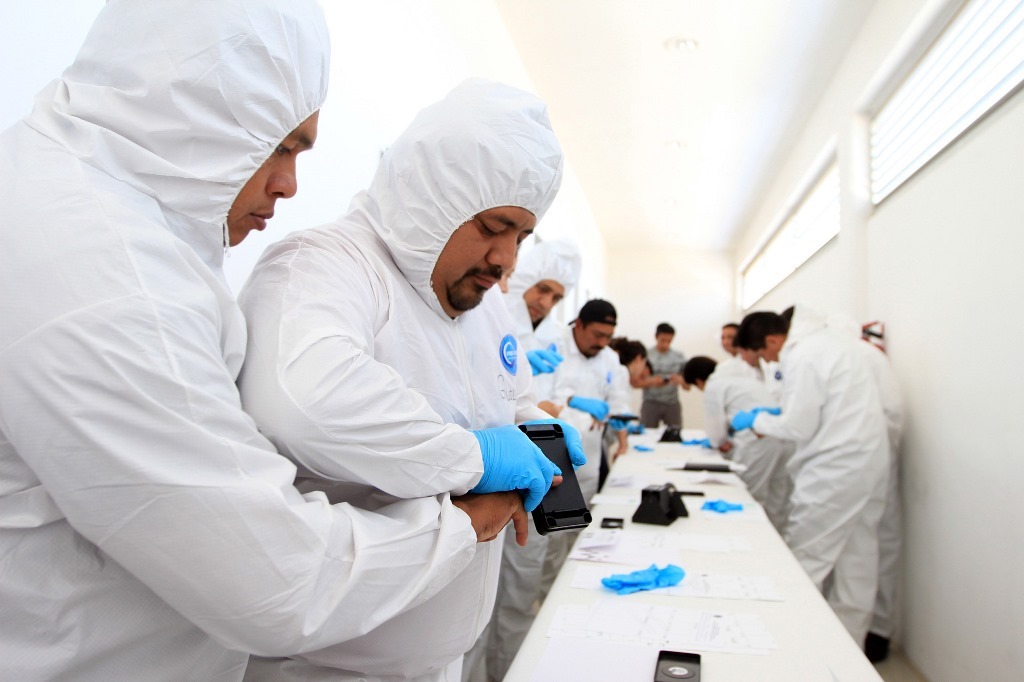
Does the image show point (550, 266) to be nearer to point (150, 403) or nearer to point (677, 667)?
point (677, 667)

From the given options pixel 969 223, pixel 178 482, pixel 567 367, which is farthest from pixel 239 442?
pixel 567 367

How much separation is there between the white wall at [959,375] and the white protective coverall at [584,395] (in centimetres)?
147

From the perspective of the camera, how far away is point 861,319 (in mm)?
3633

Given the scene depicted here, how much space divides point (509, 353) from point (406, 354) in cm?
29

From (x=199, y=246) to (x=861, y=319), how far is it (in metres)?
3.73

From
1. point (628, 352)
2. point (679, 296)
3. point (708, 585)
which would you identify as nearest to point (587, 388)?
point (628, 352)

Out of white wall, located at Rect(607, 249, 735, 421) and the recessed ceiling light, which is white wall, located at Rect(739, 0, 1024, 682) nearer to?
the recessed ceiling light

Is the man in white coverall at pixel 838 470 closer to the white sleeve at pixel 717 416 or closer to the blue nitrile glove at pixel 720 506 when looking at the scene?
the blue nitrile glove at pixel 720 506

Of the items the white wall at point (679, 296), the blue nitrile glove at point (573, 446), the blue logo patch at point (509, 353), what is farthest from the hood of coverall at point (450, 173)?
the white wall at point (679, 296)

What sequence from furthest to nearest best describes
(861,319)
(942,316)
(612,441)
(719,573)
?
(612,441), (861,319), (942,316), (719,573)

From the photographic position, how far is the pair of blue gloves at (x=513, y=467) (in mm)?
857

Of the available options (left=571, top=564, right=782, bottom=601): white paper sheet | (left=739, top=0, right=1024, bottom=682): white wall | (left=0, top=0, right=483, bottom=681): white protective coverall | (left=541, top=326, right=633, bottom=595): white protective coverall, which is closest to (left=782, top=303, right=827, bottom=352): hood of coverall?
(left=739, top=0, right=1024, bottom=682): white wall

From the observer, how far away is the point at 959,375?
92.8 inches

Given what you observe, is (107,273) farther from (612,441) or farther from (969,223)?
(612,441)
